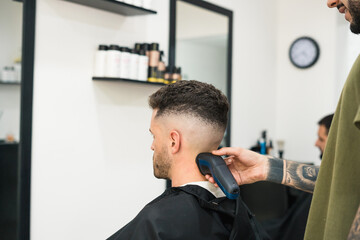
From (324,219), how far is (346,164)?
18 cm

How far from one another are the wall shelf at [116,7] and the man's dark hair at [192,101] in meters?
0.90

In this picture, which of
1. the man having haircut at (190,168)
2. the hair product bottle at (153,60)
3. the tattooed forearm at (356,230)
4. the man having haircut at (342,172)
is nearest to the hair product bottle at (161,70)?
the hair product bottle at (153,60)

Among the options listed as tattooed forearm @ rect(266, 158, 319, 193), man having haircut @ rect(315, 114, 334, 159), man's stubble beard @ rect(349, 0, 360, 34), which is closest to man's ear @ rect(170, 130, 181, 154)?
tattooed forearm @ rect(266, 158, 319, 193)

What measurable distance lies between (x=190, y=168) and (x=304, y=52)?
9.48ft

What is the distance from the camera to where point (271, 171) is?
176 cm

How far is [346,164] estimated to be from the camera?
961mm

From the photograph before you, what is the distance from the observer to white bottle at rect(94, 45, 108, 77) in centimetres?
232

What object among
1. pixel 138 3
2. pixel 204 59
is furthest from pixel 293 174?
pixel 204 59

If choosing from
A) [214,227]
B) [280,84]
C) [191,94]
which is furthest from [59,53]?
[280,84]

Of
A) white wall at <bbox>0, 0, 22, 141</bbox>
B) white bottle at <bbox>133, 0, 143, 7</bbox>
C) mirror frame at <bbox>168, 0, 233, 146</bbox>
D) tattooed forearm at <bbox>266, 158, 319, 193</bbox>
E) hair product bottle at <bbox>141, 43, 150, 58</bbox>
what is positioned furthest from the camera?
mirror frame at <bbox>168, 0, 233, 146</bbox>

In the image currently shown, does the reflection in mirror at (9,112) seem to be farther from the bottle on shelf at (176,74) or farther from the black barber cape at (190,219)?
the black barber cape at (190,219)

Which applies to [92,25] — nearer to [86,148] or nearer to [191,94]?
[86,148]

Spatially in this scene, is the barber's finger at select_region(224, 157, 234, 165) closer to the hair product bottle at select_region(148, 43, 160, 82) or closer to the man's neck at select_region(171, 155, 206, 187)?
the man's neck at select_region(171, 155, 206, 187)

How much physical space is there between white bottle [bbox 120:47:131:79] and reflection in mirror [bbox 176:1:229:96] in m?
0.65
